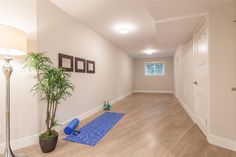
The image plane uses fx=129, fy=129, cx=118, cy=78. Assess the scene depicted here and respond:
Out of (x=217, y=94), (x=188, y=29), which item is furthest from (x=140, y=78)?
(x=217, y=94)

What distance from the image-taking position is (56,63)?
101 inches

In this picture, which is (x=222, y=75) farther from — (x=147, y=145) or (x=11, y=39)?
(x=11, y=39)

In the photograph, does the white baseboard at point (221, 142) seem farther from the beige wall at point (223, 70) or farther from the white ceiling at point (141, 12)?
the white ceiling at point (141, 12)

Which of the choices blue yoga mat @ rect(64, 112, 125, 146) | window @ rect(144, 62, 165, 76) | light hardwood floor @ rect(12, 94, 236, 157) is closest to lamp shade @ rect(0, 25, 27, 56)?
light hardwood floor @ rect(12, 94, 236, 157)

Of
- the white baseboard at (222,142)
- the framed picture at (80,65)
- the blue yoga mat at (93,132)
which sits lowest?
the blue yoga mat at (93,132)

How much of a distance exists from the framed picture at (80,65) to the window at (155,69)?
640cm

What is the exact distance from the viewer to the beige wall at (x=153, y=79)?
28.2 feet

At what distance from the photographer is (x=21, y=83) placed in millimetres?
2010

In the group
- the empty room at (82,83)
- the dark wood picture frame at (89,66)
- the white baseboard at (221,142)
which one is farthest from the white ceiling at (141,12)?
the white baseboard at (221,142)

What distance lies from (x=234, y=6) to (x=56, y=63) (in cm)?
316

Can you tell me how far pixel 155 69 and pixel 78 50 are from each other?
22.3 feet

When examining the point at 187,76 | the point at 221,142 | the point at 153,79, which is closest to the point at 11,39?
the point at 221,142

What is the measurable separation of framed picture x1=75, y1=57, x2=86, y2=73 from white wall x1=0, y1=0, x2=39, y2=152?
107 centimetres

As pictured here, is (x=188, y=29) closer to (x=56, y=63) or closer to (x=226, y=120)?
(x=226, y=120)
